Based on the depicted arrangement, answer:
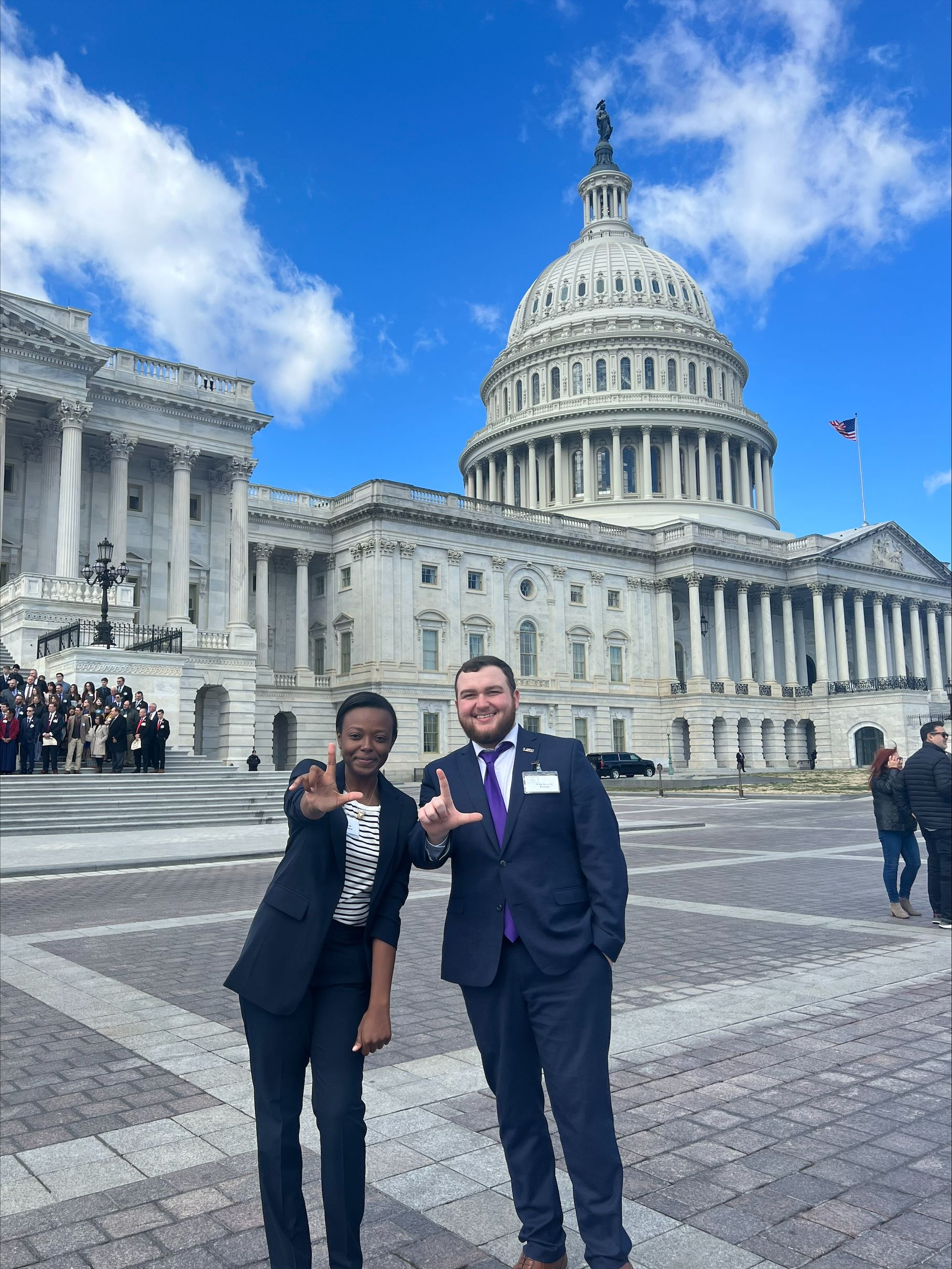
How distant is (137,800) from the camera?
82.6 feet

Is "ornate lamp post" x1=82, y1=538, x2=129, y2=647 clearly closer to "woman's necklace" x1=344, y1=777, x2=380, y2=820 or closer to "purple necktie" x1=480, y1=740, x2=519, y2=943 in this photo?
"purple necktie" x1=480, y1=740, x2=519, y2=943

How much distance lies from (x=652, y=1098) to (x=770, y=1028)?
1.76 meters

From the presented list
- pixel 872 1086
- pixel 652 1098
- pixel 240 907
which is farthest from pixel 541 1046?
pixel 240 907

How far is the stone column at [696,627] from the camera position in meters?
70.8

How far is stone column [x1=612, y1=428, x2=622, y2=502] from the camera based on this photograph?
85.7 meters

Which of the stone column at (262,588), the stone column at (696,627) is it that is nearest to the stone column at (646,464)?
the stone column at (696,627)

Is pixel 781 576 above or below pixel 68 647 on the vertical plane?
above

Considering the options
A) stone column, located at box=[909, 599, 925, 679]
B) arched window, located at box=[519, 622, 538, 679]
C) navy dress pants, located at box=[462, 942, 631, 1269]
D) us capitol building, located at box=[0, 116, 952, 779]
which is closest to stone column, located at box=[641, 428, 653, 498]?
us capitol building, located at box=[0, 116, 952, 779]

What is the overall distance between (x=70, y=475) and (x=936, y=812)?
36.9 m

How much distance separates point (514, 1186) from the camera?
3.96 m

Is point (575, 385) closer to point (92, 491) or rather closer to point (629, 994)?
point (92, 491)

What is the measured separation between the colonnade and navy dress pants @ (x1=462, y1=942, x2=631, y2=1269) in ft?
272

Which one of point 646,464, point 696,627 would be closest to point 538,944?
point 696,627

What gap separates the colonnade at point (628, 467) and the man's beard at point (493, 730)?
82.6m
